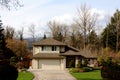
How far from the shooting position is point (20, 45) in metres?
83.5

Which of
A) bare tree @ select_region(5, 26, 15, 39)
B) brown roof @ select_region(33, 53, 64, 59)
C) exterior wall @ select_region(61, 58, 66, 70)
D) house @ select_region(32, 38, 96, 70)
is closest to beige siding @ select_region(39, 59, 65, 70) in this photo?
house @ select_region(32, 38, 96, 70)

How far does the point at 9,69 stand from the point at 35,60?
44.3m

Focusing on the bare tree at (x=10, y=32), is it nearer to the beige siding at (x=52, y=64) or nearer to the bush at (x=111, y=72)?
the beige siding at (x=52, y=64)

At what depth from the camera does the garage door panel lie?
65875 mm

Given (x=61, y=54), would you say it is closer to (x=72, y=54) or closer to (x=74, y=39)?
(x=72, y=54)

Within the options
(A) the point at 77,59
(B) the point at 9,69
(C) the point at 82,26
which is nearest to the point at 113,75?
(B) the point at 9,69

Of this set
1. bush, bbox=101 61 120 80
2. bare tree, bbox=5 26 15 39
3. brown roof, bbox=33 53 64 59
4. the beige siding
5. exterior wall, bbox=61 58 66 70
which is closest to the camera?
bush, bbox=101 61 120 80

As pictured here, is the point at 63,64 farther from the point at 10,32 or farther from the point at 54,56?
the point at 10,32

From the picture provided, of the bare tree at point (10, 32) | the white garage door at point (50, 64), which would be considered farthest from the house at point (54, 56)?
the bare tree at point (10, 32)

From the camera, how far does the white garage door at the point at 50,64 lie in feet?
216

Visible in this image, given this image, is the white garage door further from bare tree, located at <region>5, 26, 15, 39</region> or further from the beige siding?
bare tree, located at <region>5, 26, 15, 39</region>

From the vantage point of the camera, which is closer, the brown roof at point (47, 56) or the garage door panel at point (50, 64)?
the brown roof at point (47, 56)

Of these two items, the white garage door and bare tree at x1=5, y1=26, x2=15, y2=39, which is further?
bare tree at x1=5, y1=26, x2=15, y2=39

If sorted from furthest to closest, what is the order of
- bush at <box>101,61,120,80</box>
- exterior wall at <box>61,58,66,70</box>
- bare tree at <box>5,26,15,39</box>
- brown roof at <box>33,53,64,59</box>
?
bare tree at <box>5,26,15,39</box> → brown roof at <box>33,53,64,59</box> → exterior wall at <box>61,58,66,70</box> → bush at <box>101,61,120,80</box>
